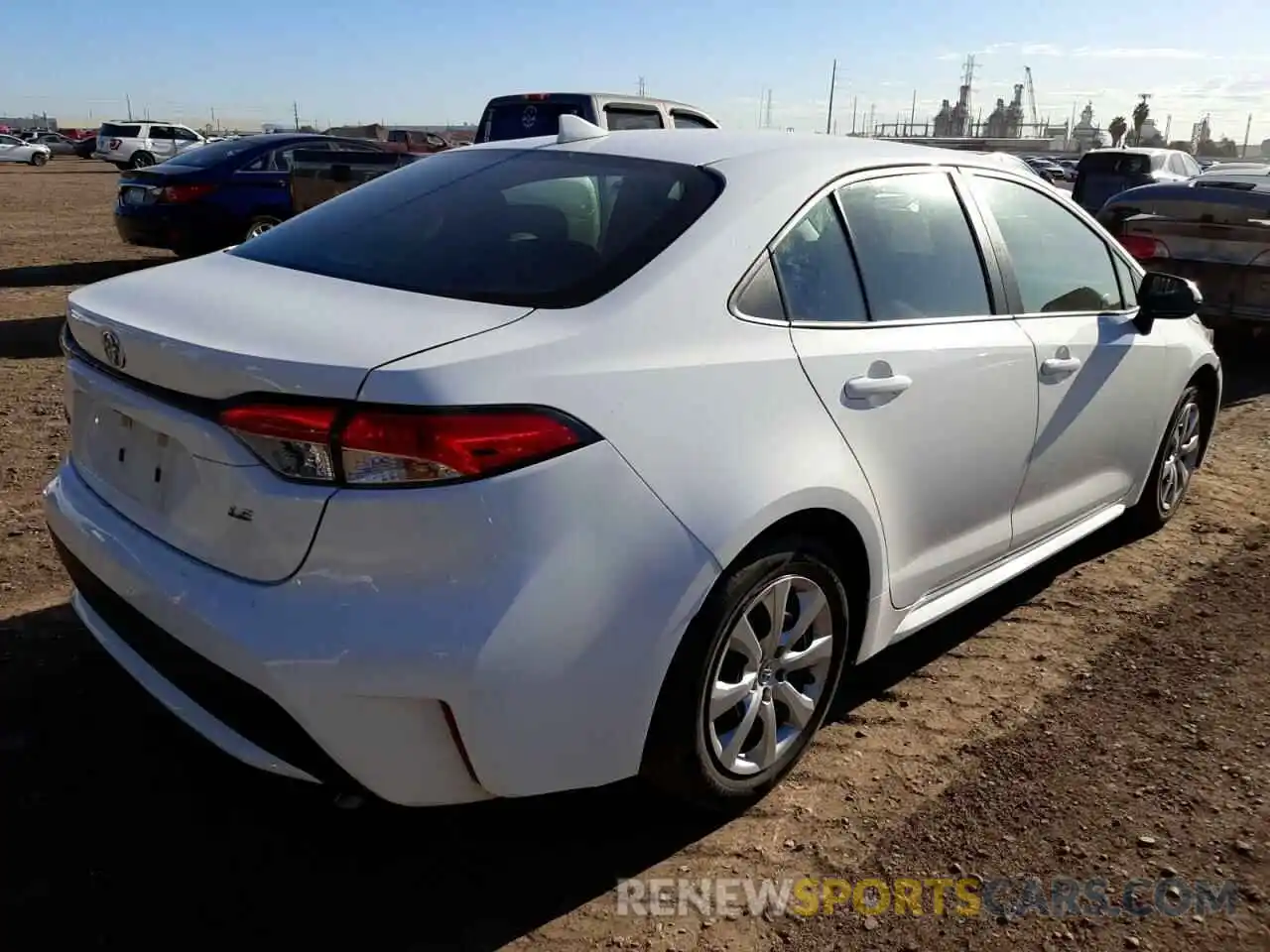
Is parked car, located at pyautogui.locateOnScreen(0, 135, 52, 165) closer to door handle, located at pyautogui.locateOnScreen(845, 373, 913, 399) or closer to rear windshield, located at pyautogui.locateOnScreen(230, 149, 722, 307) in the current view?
rear windshield, located at pyautogui.locateOnScreen(230, 149, 722, 307)

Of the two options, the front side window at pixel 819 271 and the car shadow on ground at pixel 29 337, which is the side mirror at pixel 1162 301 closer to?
the front side window at pixel 819 271

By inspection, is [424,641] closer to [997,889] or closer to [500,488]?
[500,488]

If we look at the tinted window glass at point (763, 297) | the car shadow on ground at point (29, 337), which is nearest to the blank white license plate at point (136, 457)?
the tinted window glass at point (763, 297)

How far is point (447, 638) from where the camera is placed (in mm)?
1992

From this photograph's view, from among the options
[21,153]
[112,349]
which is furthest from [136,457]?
[21,153]

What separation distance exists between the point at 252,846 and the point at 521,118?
344 inches

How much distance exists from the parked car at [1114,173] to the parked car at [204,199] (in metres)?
12.0

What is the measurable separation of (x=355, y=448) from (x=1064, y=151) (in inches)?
2937

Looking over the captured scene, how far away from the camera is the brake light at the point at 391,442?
6.50 feet

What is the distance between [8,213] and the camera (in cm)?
1862

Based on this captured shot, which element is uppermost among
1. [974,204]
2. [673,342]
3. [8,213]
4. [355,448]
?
[974,204]

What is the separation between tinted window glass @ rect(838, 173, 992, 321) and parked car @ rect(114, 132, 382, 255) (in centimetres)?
878

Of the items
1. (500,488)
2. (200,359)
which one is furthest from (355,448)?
(200,359)

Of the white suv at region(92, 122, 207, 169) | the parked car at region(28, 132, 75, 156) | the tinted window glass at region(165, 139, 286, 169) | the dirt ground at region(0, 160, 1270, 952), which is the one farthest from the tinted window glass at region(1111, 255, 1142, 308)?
the parked car at region(28, 132, 75, 156)
